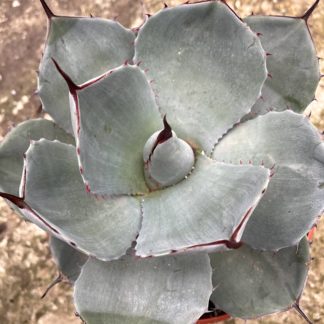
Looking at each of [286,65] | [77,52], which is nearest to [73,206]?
[77,52]

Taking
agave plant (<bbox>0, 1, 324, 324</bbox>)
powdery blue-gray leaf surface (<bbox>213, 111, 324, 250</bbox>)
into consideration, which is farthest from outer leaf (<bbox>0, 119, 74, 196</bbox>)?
powdery blue-gray leaf surface (<bbox>213, 111, 324, 250</bbox>)

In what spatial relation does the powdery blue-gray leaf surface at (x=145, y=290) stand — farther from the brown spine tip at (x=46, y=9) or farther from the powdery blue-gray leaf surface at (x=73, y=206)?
the brown spine tip at (x=46, y=9)

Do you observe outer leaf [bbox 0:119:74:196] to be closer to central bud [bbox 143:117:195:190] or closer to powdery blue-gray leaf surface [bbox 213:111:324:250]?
central bud [bbox 143:117:195:190]

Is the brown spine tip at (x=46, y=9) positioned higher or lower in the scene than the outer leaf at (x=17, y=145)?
higher

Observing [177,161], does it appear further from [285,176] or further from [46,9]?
A: [46,9]

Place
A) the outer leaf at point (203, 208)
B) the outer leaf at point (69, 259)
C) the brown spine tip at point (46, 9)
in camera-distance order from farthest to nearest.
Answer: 1. the outer leaf at point (69, 259)
2. the brown spine tip at point (46, 9)
3. the outer leaf at point (203, 208)

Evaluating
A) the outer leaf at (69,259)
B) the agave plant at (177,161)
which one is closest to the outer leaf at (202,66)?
the agave plant at (177,161)
